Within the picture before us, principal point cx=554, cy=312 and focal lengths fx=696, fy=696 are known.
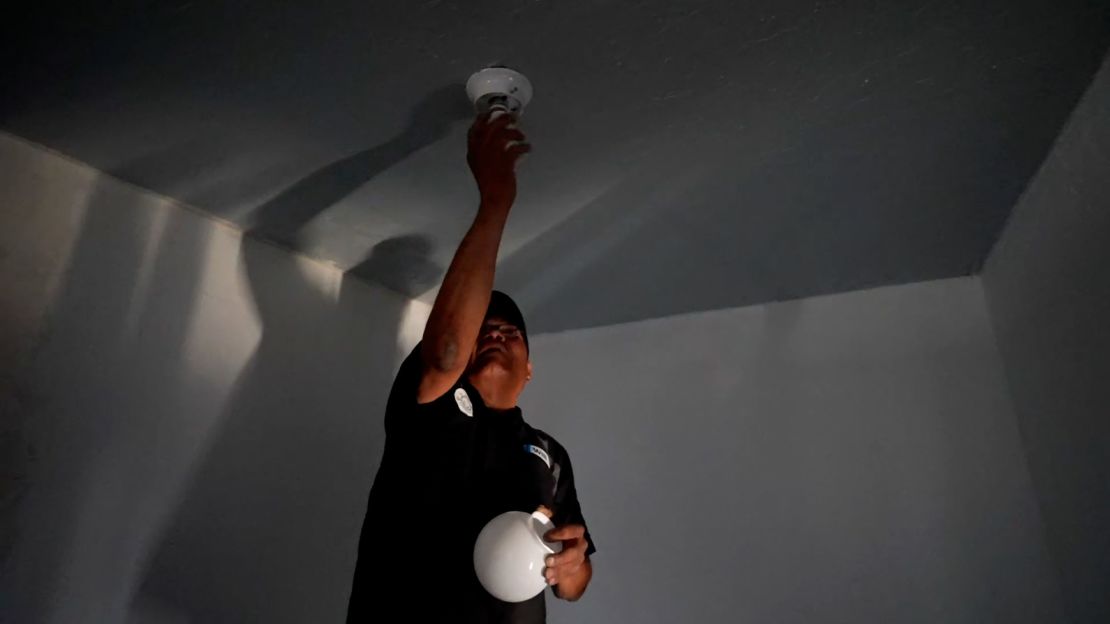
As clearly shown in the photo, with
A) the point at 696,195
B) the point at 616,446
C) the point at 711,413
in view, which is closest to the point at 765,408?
the point at 711,413

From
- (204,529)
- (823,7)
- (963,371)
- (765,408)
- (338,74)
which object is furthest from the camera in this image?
(765,408)

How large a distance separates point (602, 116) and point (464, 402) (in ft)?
1.51

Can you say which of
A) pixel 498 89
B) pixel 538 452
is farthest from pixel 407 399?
pixel 498 89

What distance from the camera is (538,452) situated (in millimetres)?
1098

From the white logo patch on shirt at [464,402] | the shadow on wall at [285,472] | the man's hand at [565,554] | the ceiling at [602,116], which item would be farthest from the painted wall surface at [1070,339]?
the shadow on wall at [285,472]

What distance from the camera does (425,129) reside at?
1.06 metres

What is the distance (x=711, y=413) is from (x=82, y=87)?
1.31 m

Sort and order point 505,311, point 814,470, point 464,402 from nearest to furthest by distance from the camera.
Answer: point 464,402
point 505,311
point 814,470

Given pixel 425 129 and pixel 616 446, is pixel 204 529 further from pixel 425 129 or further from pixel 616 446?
pixel 616 446

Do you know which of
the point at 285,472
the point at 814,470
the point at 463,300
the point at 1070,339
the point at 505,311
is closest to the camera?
the point at 463,300

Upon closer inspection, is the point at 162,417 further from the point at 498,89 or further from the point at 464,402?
the point at 498,89

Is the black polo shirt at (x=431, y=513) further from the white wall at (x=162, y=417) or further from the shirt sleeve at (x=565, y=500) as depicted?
the white wall at (x=162, y=417)

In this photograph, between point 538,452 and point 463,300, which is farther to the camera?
point 538,452

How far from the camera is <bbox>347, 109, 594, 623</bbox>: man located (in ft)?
2.86
